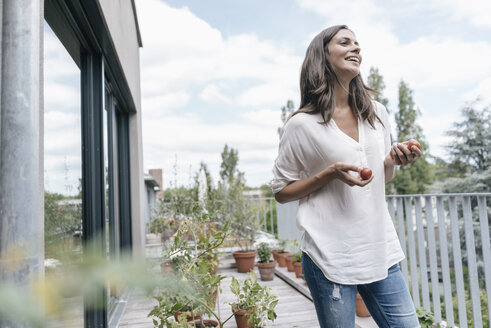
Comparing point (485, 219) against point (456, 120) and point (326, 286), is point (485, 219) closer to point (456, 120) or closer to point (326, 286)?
point (326, 286)

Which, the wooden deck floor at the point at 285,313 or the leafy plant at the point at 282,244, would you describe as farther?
the leafy plant at the point at 282,244

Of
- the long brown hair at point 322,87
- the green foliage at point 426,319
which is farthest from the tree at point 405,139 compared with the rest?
the long brown hair at point 322,87

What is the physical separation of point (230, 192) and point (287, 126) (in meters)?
4.65

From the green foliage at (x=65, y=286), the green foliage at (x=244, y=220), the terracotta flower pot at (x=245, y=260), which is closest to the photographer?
the green foliage at (x=65, y=286)

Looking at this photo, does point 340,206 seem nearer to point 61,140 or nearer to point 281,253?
point 61,140

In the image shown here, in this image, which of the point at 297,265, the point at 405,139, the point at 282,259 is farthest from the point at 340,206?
the point at 405,139

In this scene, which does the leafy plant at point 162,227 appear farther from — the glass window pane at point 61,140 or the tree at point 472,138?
the tree at point 472,138

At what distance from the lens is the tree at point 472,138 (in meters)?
11.3

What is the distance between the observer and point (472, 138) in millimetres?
11469

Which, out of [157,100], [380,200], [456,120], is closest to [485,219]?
[380,200]

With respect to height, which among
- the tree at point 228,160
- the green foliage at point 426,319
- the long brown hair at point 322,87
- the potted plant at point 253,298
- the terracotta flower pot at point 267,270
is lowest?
the terracotta flower pot at point 267,270

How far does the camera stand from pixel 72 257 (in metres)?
0.30

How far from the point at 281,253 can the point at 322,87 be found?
4.09 meters

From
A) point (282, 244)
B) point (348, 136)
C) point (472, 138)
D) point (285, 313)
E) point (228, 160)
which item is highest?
point (228, 160)
